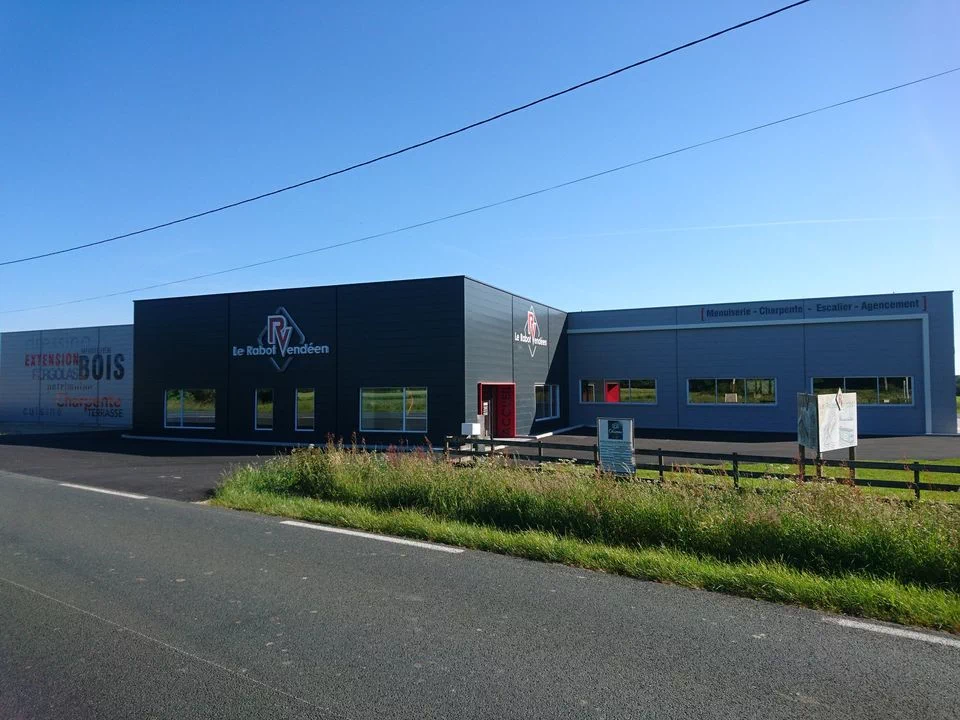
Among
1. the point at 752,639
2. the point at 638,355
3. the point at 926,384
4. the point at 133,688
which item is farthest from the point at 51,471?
the point at 926,384

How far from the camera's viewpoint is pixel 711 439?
2827cm

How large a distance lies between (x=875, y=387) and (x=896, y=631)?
94.9 feet

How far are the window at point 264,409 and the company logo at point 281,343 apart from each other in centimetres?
122

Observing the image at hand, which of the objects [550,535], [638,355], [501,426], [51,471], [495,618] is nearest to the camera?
[495,618]

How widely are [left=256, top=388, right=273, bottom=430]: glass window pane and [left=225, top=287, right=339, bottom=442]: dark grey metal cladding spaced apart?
20cm

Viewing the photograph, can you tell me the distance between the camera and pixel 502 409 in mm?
28250

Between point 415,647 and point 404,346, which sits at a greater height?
point 404,346

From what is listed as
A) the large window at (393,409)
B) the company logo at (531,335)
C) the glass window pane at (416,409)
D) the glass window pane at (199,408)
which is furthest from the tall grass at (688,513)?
the glass window pane at (199,408)

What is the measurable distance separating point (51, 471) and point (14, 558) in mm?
11673

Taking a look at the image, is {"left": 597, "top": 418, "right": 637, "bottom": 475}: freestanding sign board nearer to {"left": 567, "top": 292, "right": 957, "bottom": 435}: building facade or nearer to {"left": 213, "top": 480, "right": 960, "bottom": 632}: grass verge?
{"left": 213, "top": 480, "right": 960, "bottom": 632}: grass verge

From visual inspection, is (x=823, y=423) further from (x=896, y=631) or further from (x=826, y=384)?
→ (x=826, y=384)

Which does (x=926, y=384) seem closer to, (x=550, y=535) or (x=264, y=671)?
(x=550, y=535)

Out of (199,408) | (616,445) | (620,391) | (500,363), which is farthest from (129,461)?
(620,391)

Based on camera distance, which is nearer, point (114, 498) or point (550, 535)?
point (550, 535)
